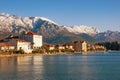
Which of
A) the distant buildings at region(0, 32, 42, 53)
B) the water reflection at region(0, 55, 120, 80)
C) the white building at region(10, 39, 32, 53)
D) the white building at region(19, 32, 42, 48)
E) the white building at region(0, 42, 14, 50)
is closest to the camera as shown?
the water reflection at region(0, 55, 120, 80)

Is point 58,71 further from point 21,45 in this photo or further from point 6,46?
point 21,45

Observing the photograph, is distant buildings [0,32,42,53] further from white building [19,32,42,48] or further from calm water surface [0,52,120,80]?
calm water surface [0,52,120,80]

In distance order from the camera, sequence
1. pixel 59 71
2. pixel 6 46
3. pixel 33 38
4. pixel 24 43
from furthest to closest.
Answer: pixel 33 38 < pixel 24 43 < pixel 6 46 < pixel 59 71

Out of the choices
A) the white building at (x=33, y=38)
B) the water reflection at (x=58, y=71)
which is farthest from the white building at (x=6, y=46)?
the water reflection at (x=58, y=71)

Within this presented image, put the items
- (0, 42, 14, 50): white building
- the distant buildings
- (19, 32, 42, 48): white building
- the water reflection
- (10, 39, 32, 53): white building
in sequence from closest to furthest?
the water reflection, (0, 42, 14, 50): white building, the distant buildings, (10, 39, 32, 53): white building, (19, 32, 42, 48): white building

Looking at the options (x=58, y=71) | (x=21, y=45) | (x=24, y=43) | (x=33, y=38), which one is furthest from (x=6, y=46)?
(x=58, y=71)

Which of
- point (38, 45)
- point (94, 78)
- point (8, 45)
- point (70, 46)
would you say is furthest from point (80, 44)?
point (94, 78)

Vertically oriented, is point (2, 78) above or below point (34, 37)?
below

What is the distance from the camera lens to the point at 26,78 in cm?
3875

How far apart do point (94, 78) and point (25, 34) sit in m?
115

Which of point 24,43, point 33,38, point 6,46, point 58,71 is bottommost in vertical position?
point 58,71

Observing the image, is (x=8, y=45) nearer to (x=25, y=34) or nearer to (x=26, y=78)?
(x=25, y=34)

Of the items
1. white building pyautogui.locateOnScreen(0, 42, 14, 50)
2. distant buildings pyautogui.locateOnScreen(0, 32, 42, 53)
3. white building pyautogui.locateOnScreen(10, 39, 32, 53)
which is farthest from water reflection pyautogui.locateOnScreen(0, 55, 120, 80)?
white building pyautogui.locateOnScreen(10, 39, 32, 53)

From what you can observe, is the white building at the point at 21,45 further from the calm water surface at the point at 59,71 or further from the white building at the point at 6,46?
the calm water surface at the point at 59,71
